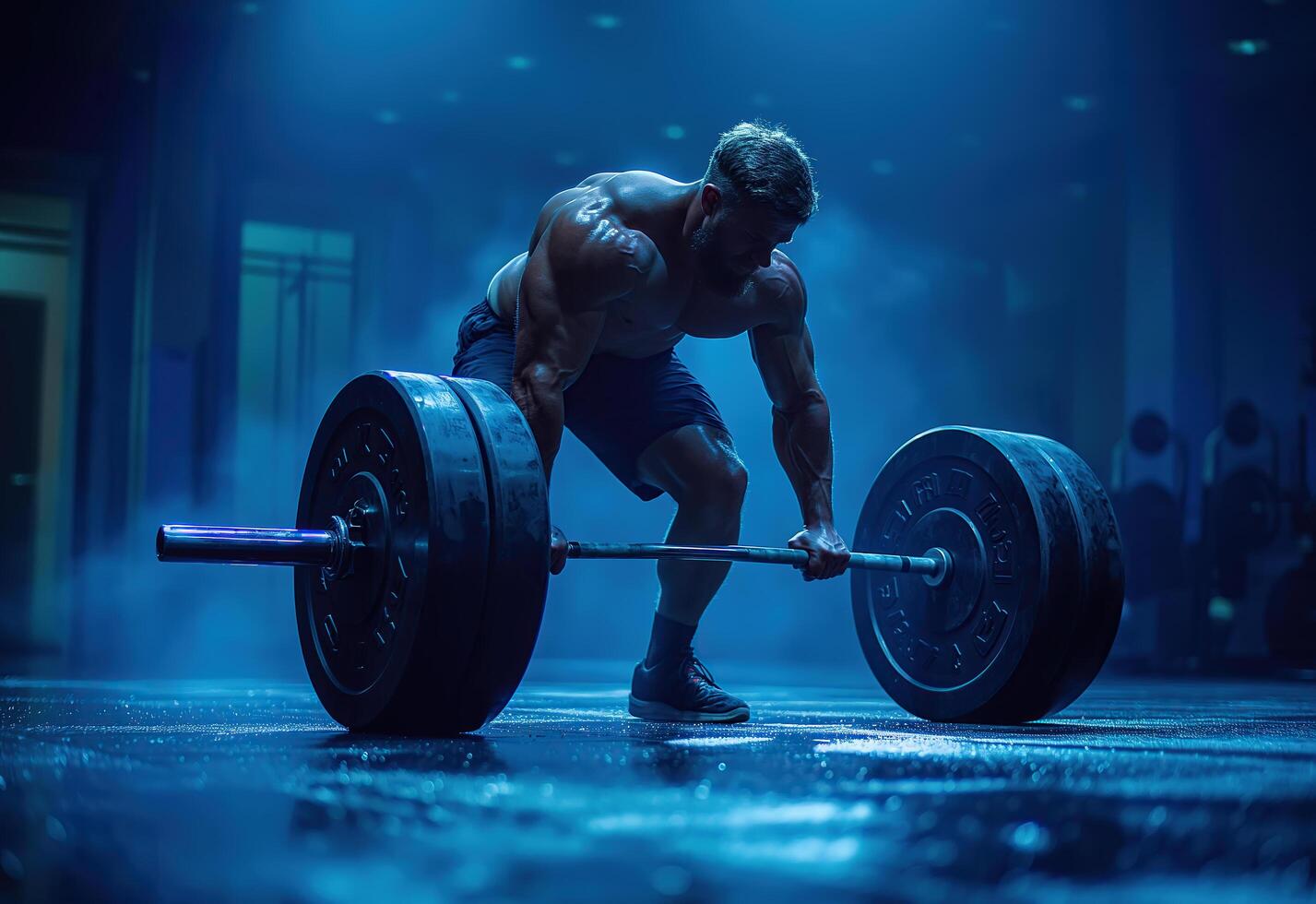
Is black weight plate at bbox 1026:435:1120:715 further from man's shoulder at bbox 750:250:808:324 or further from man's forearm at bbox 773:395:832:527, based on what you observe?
man's shoulder at bbox 750:250:808:324

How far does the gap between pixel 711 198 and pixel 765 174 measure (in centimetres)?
11

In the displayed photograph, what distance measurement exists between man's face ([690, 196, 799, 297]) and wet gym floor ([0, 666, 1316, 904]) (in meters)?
0.86

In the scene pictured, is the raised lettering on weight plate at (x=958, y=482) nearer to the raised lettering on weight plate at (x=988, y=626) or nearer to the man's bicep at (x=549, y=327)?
the raised lettering on weight plate at (x=988, y=626)

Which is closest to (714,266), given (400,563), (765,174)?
(765,174)

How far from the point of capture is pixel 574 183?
5.96 m

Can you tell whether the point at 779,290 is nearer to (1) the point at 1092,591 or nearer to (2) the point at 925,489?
(2) the point at 925,489

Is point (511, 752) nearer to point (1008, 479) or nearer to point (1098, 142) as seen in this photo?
point (1008, 479)

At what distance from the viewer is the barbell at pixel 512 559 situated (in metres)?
1.68

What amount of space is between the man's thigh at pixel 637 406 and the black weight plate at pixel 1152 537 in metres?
3.45

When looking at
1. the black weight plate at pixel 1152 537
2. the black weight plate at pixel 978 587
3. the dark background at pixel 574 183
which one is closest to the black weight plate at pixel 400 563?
the black weight plate at pixel 978 587

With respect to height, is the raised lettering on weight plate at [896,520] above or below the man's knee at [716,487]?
below

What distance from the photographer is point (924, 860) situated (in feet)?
2.69

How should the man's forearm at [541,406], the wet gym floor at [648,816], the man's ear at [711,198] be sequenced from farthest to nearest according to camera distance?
the man's ear at [711,198], the man's forearm at [541,406], the wet gym floor at [648,816]

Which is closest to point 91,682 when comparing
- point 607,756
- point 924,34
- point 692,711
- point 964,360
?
point 692,711
